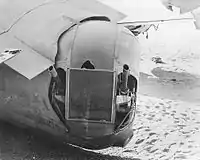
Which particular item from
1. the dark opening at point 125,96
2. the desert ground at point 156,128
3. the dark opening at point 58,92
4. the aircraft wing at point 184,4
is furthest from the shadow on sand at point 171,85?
the dark opening at point 58,92

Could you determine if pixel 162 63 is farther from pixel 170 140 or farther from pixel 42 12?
pixel 42 12

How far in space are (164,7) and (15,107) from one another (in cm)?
265

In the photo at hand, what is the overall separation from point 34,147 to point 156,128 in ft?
6.69

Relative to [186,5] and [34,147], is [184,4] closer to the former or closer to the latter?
[186,5]

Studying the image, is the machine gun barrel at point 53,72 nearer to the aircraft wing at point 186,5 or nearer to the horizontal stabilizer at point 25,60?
the horizontal stabilizer at point 25,60

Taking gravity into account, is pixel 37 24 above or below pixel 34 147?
above

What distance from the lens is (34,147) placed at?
16.7 feet

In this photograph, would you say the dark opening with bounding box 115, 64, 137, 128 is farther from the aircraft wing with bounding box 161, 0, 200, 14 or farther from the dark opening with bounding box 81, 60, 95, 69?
the aircraft wing with bounding box 161, 0, 200, 14

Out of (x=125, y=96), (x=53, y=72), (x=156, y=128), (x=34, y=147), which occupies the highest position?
(x=53, y=72)

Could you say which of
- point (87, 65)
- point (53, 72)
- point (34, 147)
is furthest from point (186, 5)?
point (34, 147)

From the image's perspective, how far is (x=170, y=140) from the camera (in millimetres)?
6070

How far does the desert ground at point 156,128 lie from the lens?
5074 mm

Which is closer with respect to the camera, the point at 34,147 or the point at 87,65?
the point at 87,65

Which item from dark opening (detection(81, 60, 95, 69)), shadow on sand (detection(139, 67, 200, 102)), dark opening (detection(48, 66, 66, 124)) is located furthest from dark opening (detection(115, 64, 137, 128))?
shadow on sand (detection(139, 67, 200, 102))
